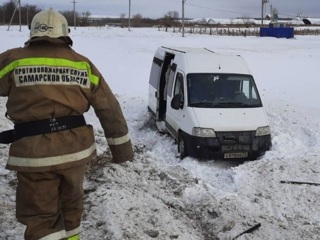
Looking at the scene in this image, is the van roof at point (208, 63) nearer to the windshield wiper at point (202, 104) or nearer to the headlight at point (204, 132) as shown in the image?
the windshield wiper at point (202, 104)

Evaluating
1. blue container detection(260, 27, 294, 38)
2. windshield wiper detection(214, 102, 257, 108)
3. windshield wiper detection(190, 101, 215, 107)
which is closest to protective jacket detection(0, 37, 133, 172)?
windshield wiper detection(190, 101, 215, 107)

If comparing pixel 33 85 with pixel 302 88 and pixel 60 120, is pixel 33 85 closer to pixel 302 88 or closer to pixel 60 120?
pixel 60 120

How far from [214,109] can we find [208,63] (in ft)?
4.58

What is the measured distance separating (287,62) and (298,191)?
1964cm

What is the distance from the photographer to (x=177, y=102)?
913cm

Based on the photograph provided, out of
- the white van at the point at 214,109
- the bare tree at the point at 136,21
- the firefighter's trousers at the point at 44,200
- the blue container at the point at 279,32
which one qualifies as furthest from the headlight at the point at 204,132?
the bare tree at the point at 136,21

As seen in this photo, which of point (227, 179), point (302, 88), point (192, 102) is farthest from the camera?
point (302, 88)

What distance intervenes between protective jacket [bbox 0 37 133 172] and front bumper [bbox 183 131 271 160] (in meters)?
4.78

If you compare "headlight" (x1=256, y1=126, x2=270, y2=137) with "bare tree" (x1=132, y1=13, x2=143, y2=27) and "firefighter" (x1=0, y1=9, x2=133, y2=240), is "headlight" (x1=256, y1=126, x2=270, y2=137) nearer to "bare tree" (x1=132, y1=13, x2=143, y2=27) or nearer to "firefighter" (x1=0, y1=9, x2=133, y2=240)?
"firefighter" (x1=0, y1=9, x2=133, y2=240)

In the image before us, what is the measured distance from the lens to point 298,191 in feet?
23.1

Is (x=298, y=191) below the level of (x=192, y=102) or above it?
below

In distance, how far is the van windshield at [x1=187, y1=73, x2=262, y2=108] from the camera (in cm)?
905

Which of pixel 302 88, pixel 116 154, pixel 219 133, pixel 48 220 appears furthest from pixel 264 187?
pixel 302 88

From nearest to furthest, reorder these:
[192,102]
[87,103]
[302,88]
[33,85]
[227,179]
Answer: [33,85]
[87,103]
[227,179]
[192,102]
[302,88]
